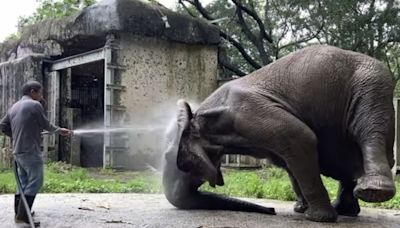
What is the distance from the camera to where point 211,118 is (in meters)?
6.07

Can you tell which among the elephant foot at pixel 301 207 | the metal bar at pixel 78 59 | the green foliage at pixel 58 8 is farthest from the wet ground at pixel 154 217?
the green foliage at pixel 58 8

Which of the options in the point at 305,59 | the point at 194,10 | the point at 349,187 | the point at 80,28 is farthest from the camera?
the point at 194,10

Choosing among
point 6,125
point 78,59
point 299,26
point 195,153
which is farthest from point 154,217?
point 299,26

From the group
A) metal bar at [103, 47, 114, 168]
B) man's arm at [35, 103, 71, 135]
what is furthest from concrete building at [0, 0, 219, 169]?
man's arm at [35, 103, 71, 135]

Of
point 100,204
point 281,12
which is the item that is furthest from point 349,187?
point 281,12

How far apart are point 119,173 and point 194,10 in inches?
530

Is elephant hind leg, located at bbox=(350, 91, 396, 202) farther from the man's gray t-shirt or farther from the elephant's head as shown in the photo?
the man's gray t-shirt

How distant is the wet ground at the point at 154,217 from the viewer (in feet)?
18.2

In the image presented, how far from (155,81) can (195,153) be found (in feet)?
33.6

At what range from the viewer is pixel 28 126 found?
611 cm

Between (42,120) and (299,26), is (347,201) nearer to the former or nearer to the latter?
(42,120)

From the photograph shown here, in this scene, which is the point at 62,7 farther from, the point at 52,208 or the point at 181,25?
the point at 52,208

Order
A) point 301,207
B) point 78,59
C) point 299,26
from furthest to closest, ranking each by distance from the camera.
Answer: point 299,26, point 78,59, point 301,207

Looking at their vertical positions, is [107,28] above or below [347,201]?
above
